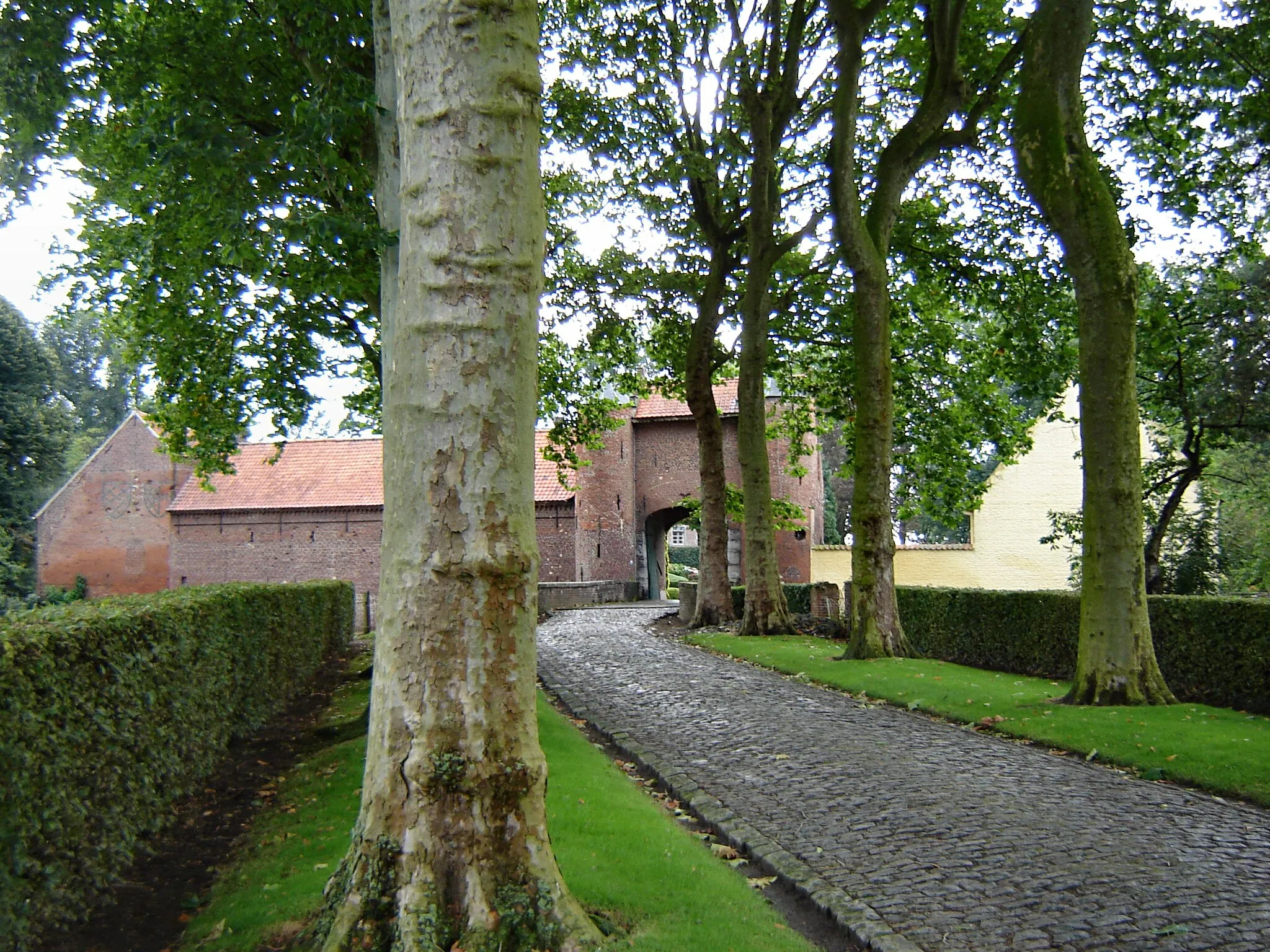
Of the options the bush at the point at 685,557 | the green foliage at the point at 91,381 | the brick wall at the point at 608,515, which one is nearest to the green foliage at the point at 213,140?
the brick wall at the point at 608,515

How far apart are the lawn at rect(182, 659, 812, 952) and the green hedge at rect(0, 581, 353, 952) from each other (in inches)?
22.8

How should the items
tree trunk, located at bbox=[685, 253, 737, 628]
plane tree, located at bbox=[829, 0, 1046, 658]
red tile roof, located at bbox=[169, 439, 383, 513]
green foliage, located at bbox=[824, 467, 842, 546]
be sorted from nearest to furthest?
plane tree, located at bbox=[829, 0, 1046, 658]
tree trunk, located at bbox=[685, 253, 737, 628]
red tile roof, located at bbox=[169, 439, 383, 513]
green foliage, located at bbox=[824, 467, 842, 546]

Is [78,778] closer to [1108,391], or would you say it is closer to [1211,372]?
[1108,391]

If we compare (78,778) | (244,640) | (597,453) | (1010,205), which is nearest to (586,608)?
(597,453)

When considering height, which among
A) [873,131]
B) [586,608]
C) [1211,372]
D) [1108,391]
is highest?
[873,131]

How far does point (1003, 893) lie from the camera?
4465 mm

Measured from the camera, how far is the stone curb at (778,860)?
13.4 ft

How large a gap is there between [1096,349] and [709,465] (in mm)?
11866

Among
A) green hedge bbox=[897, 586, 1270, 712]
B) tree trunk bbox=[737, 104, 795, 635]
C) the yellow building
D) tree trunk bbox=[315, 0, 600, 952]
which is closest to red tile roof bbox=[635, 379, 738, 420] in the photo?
the yellow building

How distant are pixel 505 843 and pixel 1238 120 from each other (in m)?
12.9

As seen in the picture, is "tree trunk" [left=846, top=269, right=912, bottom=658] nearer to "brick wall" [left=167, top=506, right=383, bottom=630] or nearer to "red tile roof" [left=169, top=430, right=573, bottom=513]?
"red tile roof" [left=169, top=430, right=573, bottom=513]

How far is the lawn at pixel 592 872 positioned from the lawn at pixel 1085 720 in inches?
149

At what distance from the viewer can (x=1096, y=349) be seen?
9.43 m

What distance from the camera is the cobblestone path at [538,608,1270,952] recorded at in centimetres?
411
